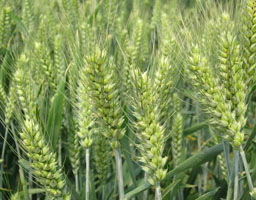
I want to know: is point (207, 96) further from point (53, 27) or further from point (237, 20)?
point (53, 27)

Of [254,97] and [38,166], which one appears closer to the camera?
[38,166]

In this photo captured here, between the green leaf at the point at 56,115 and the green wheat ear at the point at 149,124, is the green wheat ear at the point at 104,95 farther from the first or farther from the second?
the green leaf at the point at 56,115

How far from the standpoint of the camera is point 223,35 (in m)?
1.12

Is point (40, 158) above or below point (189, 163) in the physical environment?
above

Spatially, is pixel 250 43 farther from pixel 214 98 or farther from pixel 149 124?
pixel 149 124

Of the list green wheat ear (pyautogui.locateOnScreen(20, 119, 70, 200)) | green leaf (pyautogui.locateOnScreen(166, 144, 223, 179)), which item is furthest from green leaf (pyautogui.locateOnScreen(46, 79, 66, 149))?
green leaf (pyautogui.locateOnScreen(166, 144, 223, 179))

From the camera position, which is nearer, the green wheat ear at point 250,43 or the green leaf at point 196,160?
the green wheat ear at point 250,43

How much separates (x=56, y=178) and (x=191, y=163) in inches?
17.9

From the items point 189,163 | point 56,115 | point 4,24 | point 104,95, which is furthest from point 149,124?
point 4,24

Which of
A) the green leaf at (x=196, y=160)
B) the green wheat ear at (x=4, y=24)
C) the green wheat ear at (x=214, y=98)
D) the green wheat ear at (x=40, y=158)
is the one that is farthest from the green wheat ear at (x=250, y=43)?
the green wheat ear at (x=4, y=24)

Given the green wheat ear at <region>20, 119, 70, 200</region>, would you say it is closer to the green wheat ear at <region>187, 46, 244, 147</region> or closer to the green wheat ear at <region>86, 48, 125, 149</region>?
the green wheat ear at <region>86, 48, 125, 149</region>

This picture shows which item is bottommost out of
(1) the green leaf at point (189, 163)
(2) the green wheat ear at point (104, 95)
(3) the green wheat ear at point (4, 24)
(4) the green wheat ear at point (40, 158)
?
(1) the green leaf at point (189, 163)

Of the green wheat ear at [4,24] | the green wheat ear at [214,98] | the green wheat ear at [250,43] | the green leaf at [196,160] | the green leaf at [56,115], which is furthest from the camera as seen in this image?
the green wheat ear at [4,24]

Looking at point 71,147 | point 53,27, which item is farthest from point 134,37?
point 71,147
